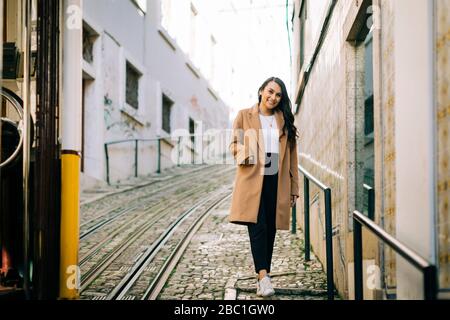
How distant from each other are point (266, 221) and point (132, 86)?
→ 29.4ft

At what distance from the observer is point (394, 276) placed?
3.38 meters

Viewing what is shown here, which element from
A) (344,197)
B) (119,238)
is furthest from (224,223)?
(344,197)

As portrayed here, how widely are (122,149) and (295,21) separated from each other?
415cm

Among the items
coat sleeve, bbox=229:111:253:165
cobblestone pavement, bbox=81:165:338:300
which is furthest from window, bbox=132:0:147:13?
coat sleeve, bbox=229:111:253:165

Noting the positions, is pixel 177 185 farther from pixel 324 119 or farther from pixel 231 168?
pixel 324 119

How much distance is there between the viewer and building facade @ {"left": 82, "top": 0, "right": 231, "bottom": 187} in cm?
1117

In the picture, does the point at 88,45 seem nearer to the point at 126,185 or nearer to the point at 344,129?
the point at 126,185

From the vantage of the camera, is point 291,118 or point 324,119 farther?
point 324,119

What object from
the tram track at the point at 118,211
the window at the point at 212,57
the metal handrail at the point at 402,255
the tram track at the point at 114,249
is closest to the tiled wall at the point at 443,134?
the metal handrail at the point at 402,255

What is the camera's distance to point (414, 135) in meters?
3.00

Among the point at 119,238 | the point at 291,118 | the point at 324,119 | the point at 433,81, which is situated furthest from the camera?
the point at 119,238

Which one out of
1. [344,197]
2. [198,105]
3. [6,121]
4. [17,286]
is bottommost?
[17,286]

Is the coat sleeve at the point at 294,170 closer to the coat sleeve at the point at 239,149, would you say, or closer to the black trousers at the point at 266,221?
the black trousers at the point at 266,221

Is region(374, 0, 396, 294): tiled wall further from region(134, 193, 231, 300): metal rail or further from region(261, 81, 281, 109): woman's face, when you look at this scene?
region(134, 193, 231, 300): metal rail
